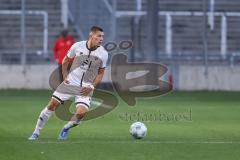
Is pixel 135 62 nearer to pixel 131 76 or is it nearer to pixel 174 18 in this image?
pixel 131 76

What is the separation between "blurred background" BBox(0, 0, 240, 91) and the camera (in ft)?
97.2

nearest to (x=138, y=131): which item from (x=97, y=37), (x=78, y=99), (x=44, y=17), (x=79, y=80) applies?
(x=78, y=99)

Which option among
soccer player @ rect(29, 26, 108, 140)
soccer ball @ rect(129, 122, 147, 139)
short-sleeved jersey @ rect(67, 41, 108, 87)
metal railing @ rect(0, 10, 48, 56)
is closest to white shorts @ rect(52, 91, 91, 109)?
soccer player @ rect(29, 26, 108, 140)

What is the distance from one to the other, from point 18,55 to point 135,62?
4200 mm

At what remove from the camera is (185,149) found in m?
13.2

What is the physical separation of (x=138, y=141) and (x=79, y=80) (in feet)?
4.94

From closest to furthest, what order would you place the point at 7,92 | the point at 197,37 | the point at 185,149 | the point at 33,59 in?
the point at 185,149 < the point at 7,92 < the point at 33,59 < the point at 197,37

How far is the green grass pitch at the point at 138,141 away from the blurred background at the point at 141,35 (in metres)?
3.12

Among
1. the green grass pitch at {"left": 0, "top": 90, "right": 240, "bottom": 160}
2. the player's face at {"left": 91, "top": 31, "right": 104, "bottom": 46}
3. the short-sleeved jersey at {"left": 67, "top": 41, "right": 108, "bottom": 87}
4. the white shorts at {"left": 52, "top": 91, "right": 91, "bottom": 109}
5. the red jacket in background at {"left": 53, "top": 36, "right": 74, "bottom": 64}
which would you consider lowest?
the green grass pitch at {"left": 0, "top": 90, "right": 240, "bottom": 160}

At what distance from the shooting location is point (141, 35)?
31359mm

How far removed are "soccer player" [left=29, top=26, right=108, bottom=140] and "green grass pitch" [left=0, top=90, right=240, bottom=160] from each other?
1.31ft

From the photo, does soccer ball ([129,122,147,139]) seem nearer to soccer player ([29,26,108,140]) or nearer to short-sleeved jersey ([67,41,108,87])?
soccer player ([29,26,108,140])

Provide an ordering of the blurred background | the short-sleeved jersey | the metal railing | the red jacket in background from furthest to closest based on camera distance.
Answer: the metal railing < the blurred background < the red jacket in background < the short-sleeved jersey

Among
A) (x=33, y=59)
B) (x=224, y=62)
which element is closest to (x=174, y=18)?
(x=224, y=62)
